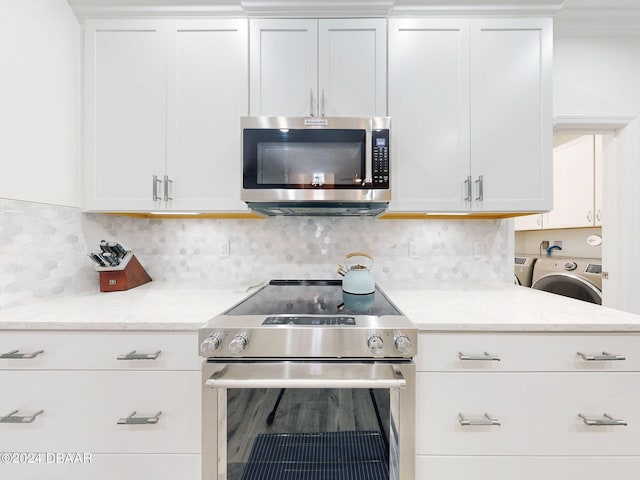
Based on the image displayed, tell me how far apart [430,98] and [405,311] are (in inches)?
43.5

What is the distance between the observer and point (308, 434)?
3.57ft

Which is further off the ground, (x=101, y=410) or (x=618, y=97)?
Result: (x=618, y=97)

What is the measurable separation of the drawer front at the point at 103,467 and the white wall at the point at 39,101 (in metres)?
1.07

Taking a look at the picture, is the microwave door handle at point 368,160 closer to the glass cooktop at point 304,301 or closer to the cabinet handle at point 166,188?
the glass cooktop at point 304,301

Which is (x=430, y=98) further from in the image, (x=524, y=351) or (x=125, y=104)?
(x=125, y=104)

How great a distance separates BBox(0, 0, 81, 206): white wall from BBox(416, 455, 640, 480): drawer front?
2050mm

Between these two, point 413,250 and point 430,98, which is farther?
point 413,250

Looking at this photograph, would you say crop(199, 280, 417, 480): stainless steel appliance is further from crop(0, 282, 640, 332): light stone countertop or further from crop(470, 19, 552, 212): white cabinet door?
crop(470, 19, 552, 212): white cabinet door

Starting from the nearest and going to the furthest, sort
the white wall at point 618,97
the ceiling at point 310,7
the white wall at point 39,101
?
the white wall at point 39,101, the ceiling at point 310,7, the white wall at point 618,97

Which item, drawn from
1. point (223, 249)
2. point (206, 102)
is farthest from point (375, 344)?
point (206, 102)

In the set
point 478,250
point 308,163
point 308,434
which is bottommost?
point 308,434

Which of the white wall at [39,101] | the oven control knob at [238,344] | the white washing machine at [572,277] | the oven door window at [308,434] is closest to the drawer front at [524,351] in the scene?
the oven door window at [308,434]

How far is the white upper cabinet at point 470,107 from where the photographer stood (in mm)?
1516

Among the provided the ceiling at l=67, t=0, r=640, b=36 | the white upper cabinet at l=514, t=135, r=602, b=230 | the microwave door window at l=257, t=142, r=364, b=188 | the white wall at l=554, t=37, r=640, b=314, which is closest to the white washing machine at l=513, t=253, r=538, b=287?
the white upper cabinet at l=514, t=135, r=602, b=230
